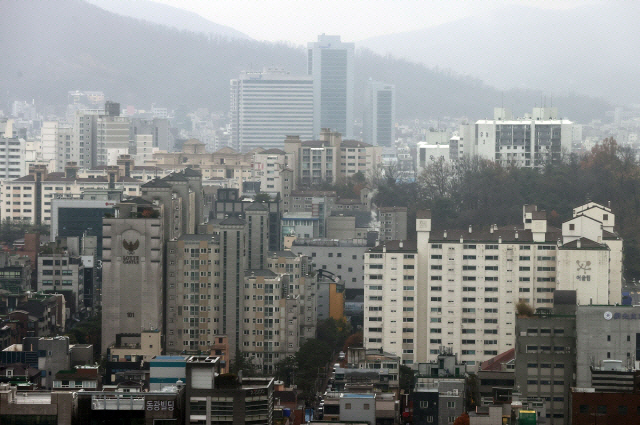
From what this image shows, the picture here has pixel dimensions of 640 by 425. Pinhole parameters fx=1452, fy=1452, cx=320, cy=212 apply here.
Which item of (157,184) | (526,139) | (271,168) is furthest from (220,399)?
(526,139)

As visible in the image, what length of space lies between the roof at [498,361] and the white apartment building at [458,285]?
1305mm

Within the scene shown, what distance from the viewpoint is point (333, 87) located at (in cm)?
9200

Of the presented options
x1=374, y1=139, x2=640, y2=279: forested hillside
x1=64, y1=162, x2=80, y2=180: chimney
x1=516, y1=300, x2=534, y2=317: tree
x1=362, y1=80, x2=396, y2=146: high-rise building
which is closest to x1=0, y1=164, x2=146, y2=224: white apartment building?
x1=64, y1=162, x2=80, y2=180: chimney

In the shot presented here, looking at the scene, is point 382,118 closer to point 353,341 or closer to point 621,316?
point 353,341

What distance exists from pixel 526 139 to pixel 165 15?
4301 inches

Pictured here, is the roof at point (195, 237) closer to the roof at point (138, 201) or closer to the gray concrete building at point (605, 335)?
the roof at point (138, 201)

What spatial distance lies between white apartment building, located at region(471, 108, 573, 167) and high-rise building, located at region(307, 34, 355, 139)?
3892cm

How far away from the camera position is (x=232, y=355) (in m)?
29.1

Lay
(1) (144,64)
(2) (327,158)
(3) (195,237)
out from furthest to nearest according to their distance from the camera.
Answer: (1) (144,64)
(2) (327,158)
(3) (195,237)

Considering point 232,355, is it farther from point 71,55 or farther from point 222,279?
point 71,55

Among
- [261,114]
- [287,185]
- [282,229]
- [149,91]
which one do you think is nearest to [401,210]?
[282,229]

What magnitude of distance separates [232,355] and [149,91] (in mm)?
90272

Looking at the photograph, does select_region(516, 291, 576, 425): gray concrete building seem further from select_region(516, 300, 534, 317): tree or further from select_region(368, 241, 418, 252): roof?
select_region(368, 241, 418, 252): roof

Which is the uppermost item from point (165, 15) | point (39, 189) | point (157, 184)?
point (165, 15)
